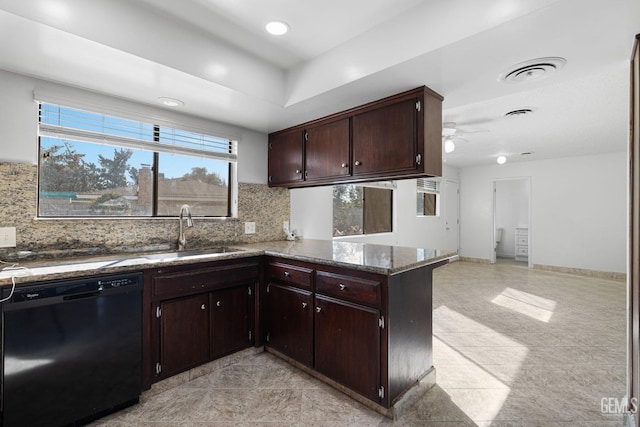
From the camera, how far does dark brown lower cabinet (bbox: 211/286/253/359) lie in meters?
2.39

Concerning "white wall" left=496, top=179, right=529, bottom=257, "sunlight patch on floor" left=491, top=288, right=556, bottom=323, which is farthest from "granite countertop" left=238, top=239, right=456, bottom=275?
"white wall" left=496, top=179, right=529, bottom=257

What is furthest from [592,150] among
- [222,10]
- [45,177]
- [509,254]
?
[45,177]

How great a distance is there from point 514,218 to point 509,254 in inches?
39.5

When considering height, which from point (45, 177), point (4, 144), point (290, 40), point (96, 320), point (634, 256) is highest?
point (290, 40)

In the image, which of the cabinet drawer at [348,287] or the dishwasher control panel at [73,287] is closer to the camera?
the dishwasher control panel at [73,287]

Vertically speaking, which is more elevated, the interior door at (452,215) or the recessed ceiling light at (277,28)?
the recessed ceiling light at (277,28)

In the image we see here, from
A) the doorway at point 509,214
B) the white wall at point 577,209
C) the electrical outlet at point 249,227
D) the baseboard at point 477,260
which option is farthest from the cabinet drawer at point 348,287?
the doorway at point 509,214

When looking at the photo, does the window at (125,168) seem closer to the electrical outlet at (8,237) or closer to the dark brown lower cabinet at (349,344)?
the electrical outlet at (8,237)

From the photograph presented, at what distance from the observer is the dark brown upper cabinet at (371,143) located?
7.16 feet

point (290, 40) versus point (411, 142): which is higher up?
point (290, 40)

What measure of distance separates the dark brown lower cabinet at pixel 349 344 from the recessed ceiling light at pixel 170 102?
1.90m

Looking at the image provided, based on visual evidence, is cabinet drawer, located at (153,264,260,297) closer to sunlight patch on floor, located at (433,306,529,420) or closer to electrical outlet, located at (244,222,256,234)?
electrical outlet, located at (244,222,256,234)

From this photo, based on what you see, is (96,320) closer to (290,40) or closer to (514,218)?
(290,40)

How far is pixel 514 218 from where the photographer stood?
8430mm
